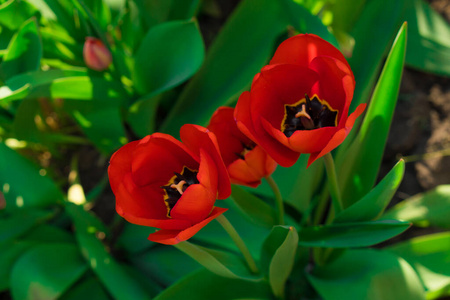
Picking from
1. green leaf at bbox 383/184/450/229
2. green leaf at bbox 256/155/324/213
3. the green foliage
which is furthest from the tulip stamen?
green leaf at bbox 383/184/450/229

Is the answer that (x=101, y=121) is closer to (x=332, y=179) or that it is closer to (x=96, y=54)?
(x=96, y=54)

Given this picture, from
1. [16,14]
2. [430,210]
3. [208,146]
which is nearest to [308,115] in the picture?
[208,146]

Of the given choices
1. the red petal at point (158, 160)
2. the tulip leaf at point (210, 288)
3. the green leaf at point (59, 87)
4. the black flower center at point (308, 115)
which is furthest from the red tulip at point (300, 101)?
the green leaf at point (59, 87)

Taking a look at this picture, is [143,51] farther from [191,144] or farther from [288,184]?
[191,144]

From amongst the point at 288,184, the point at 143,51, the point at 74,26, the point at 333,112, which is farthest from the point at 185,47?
the point at 333,112

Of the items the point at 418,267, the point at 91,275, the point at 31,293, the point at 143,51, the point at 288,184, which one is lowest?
the point at 91,275

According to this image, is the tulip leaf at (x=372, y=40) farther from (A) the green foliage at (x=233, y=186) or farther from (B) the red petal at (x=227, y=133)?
(B) the red petal at (x=227, y=133)
